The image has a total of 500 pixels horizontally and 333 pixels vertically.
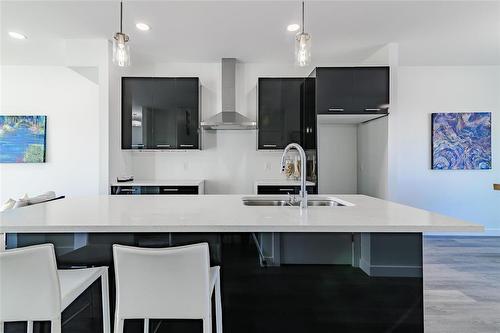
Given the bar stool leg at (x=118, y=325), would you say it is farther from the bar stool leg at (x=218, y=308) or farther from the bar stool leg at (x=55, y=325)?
the bar stool leg at (x=218, y=308)

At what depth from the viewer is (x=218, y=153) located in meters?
4.43

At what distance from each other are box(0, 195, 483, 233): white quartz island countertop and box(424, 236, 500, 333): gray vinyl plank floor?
1.13 metres

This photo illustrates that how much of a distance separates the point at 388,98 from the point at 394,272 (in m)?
2.68

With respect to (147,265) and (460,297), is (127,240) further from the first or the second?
(460,297)

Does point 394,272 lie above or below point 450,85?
below

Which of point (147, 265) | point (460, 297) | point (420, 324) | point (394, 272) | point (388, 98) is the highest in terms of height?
point (388, 98)

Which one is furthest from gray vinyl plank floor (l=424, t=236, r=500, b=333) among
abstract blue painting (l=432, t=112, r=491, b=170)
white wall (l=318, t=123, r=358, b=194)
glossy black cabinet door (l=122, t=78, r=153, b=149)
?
glossy black cabinet door (l=122, t=78, r=153, b=149)

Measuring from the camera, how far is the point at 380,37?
11.2 feet

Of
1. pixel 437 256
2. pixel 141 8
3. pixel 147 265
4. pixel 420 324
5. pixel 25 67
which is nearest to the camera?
pixel 147 265

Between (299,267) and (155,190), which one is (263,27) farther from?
(299,267)

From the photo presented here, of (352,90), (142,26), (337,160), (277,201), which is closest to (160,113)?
(142,26)

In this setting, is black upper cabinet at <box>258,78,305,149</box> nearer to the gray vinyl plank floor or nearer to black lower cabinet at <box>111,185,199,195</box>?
black lower cabinet at <box>111,185,199,195</box>

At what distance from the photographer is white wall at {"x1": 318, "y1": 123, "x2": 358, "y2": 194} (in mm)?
4516

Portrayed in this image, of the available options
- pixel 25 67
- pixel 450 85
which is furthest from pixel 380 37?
pixel 25 67
